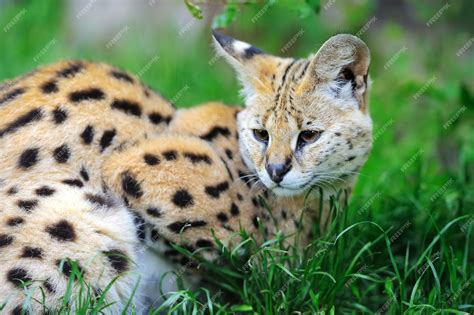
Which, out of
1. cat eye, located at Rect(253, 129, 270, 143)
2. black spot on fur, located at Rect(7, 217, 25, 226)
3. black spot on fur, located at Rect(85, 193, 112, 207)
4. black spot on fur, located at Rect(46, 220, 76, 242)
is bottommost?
black spot on fur, located at Rect(7, 217, 25, 226)

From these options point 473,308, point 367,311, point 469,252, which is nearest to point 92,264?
point 367,311

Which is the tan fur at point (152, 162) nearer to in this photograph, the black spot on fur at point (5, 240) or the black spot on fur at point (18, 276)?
the black spot on fur at point (5, 240)

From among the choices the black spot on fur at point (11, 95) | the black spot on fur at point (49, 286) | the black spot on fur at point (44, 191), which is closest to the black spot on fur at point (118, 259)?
the black spot on fur at point (49, 286)

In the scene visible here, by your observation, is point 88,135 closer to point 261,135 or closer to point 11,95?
point 11,95

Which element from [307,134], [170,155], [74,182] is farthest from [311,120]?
[74,182]

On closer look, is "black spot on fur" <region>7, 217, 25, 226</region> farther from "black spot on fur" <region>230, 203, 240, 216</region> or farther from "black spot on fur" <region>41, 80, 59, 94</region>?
"black spot on fur" <region>230, 203, 240, 216</region>

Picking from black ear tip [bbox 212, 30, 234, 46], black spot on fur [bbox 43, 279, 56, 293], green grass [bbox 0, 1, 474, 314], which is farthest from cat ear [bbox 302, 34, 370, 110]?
black spot on fur [bbox 43, 279, 56, 293]

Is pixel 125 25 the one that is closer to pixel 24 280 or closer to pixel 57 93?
pixel 57 93
